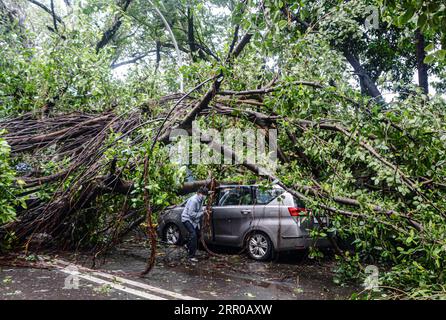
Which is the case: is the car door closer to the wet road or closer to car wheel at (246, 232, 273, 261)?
car wheel at (246, 232, 273, 261)

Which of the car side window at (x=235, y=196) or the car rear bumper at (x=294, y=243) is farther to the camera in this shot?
the car side window at (x=235, y=196)

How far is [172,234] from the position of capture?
34.6 feet

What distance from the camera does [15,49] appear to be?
941cm

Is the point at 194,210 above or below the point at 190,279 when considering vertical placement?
above

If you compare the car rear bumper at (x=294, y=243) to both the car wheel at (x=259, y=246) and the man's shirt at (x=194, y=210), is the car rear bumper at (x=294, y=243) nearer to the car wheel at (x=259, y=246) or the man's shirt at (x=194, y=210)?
the car wheel at (x=259, y=246)

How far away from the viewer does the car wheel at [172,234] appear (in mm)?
10414

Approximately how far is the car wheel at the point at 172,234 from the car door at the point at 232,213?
55.8 inches

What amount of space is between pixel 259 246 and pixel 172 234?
2.81 meters

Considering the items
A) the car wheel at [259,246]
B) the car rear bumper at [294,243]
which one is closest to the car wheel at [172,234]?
the car wheel at [259,246]

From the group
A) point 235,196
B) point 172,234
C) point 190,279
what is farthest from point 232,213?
point 190,279

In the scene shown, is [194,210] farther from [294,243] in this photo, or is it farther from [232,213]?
[294,243]
